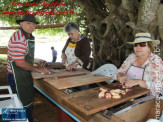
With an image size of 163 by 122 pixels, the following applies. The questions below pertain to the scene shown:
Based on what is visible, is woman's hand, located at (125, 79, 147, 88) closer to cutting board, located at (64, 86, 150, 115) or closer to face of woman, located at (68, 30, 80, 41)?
cutting board, located at (64, 86, 150, 115)

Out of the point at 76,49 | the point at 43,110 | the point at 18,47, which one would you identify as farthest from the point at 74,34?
the point at 43,110

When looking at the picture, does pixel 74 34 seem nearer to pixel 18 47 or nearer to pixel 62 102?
pixel 18 47

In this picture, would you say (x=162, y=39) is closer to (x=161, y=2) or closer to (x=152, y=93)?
(x=161, y=2)

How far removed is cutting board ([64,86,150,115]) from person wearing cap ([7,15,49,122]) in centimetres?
110

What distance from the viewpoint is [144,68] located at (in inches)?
90.9

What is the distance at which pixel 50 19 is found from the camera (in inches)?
277

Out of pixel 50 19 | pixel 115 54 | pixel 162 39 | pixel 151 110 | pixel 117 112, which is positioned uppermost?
pixel 50 19

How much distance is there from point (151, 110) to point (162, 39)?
1.89 metres

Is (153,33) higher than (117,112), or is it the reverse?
(153,33)

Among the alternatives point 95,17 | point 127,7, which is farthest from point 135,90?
point 95,17

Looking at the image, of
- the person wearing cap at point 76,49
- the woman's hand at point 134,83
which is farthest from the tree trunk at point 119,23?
the woman's hand at point 134,83

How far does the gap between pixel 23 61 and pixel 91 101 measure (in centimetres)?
144

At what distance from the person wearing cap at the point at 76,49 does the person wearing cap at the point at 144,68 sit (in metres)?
0.86

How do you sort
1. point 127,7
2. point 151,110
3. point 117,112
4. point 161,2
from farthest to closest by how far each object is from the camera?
point 127,7, point 161,2, point 151,110, point 117,112
